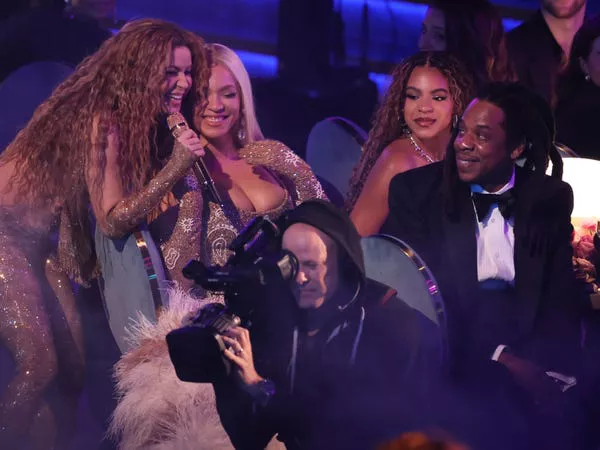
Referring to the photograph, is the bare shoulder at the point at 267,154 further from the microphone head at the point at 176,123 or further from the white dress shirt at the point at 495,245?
the white dress shirt at the point at 495,245

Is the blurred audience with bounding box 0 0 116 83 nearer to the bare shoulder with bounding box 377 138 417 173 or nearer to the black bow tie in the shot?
the bare shoulder with bounding box 377 138 417 173

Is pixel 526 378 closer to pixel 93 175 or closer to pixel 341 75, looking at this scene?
pixel 93 175

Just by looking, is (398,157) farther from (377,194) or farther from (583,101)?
(583,101)

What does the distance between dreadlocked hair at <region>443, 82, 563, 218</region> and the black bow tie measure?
76 mm

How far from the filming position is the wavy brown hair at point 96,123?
3322 mm

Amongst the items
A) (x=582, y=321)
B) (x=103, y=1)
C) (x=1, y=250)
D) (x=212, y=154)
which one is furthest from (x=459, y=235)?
(x=103, y=1)

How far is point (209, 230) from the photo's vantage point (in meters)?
3.55

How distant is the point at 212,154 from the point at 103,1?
0.85 m

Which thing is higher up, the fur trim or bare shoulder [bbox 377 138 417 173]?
bare shoulder [bbox 377 138 417 173]

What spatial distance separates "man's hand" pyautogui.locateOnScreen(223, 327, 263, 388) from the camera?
A: 2328 mm

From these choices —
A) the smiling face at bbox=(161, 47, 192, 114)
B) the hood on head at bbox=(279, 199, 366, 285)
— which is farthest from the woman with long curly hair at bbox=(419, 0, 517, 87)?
the hood on head at bbox=(279, 199, 366, 285)

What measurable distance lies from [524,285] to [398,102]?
98cm

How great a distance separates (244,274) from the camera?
2363 mm

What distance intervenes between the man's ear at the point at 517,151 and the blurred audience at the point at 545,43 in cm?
89
